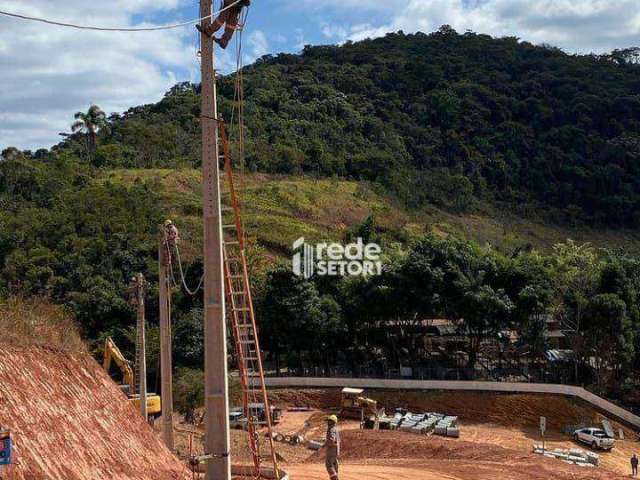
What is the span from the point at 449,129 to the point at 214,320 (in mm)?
115744

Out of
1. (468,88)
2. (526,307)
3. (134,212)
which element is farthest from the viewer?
(468,88)

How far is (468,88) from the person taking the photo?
133 metres

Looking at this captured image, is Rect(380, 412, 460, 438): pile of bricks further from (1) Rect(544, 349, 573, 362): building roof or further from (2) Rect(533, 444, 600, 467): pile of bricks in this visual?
(1) Rect(544, 349, 573, 362): building roof

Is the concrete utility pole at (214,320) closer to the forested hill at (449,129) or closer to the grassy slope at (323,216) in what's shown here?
the grassy slope at (323,216)

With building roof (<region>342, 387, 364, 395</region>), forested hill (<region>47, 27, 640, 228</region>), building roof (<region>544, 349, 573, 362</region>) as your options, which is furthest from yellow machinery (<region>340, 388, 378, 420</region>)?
forested hill (<region>47, 27, 640, 228</region>)

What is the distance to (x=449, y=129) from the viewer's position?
122 meters

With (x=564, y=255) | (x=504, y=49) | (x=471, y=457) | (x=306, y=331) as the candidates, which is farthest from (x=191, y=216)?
(x=504, y=49)

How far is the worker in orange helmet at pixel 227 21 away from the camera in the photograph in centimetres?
1055

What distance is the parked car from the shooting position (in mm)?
37031

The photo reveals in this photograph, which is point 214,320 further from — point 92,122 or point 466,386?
point 92,122

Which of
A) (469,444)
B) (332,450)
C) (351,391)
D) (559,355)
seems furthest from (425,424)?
(332,450)

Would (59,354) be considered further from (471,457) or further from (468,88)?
(468,88)

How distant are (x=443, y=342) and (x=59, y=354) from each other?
39.7m

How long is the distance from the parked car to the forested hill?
176 feet
